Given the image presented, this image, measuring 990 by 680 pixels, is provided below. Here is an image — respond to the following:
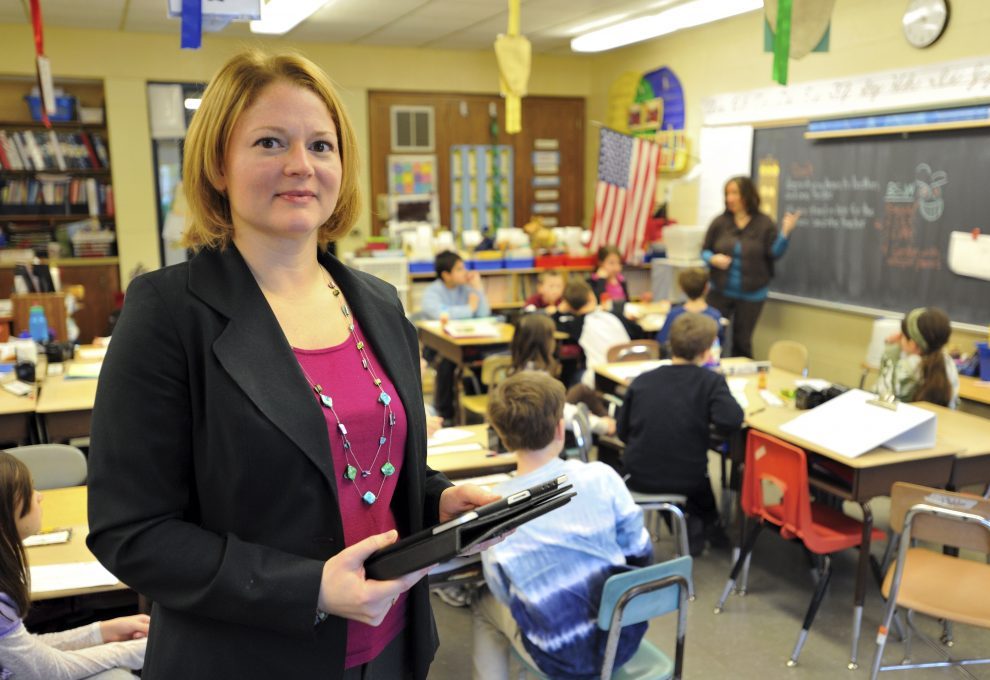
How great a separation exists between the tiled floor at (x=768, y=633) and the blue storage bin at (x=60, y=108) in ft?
22.1

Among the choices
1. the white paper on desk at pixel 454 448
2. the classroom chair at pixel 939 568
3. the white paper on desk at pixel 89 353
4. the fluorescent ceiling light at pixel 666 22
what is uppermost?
the fluorescent ceiling light at pixel 666 22

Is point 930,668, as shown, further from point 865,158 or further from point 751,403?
point 865,158

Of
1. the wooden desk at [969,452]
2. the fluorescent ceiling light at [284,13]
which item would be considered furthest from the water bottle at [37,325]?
the wooden desk at [969,452]

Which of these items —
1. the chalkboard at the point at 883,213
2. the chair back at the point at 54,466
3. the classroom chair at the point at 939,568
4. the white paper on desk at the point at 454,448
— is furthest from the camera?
the chalkboard at the point at 883,213

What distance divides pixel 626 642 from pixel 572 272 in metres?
5.80

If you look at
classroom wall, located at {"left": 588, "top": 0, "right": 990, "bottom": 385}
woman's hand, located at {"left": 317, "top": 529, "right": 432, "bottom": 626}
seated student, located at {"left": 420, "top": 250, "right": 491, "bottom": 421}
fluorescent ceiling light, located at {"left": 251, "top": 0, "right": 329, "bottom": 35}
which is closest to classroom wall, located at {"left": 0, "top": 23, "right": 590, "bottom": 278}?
fluorescent ceiling light, located at {"left": 251, "top": 0, "right": 329, "bottom": 35}

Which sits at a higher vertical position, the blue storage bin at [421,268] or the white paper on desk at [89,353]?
the blue storage bin at [421,268]

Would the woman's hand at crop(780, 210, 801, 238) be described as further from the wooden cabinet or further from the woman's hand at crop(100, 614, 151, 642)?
the wooden cabinet

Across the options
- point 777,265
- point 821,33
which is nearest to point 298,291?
point 821,33

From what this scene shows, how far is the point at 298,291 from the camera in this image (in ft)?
3.51

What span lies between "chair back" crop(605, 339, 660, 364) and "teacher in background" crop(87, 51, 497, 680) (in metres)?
3.68

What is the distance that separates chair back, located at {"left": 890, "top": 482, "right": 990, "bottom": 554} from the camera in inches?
97.8

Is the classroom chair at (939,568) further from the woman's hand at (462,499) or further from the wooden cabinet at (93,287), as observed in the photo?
the wooden cabinet at (93,287)

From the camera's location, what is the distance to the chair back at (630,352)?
4.71 m
